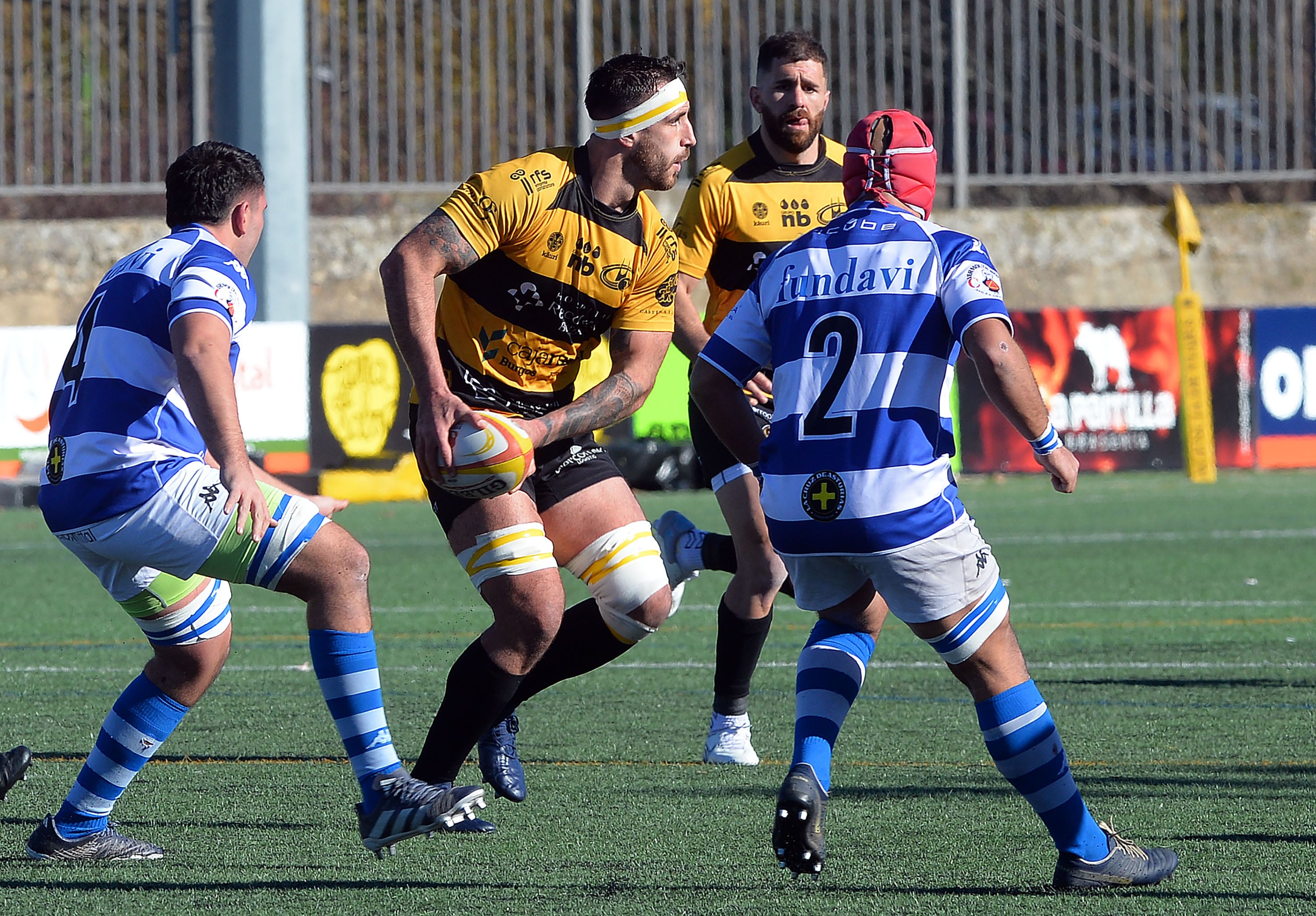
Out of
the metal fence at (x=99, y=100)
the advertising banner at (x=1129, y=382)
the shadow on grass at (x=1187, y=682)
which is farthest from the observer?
the metal fence at (x=99, y=100)

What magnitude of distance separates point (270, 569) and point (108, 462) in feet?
1.46

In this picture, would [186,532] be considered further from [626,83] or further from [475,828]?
[626,83]

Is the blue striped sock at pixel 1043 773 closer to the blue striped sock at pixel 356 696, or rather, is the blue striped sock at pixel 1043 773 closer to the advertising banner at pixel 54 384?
the blue striped sock at pixel 356 696

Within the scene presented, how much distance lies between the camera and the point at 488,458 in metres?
4.76

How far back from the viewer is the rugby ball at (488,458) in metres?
4.73

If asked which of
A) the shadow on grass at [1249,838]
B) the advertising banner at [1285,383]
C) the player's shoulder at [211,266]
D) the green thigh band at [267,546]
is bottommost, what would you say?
the advertising banner at [1285,383]

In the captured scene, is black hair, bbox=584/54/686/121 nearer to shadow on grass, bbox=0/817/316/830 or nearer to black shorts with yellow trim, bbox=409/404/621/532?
black shorts with yellow trim, bbox=409/404/621/532

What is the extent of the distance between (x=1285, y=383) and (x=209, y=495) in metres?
16.2

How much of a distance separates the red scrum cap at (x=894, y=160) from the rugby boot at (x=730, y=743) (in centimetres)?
209

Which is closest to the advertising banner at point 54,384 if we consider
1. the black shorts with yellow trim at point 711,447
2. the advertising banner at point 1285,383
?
the advertising banner at point 1285,383

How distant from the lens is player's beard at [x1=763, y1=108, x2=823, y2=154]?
6691mm

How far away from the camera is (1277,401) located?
62.6 feet

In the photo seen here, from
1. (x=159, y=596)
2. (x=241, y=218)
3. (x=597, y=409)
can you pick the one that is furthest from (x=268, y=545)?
(x=597, y=409)

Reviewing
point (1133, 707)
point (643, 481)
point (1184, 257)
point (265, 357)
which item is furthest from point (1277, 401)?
point (1133, 707)
